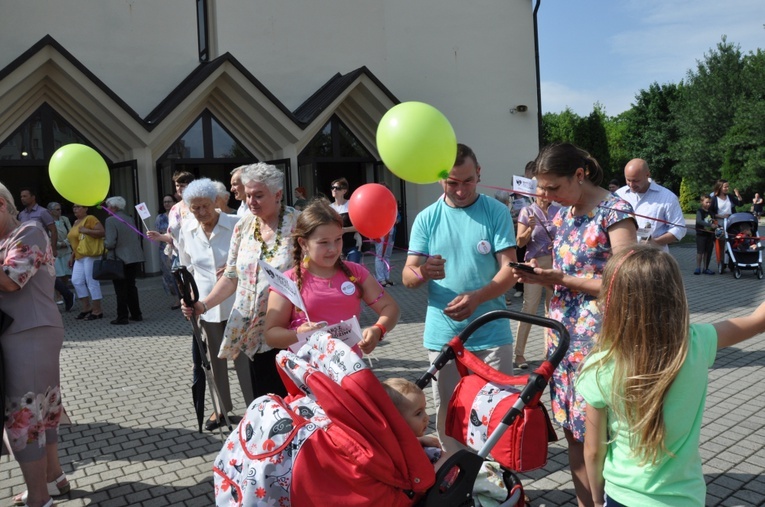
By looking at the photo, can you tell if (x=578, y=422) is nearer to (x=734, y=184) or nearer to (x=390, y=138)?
(x=390, y=138)

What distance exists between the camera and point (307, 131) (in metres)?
17.4

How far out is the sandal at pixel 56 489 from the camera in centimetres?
422

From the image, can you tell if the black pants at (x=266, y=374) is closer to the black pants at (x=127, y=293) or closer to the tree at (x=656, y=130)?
the black pants at (x=127, y=293)

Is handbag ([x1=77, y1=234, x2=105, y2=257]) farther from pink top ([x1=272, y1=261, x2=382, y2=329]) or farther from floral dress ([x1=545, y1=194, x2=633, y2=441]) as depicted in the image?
floral dress ([x1=545, y1=194, x2=633, y2=441])

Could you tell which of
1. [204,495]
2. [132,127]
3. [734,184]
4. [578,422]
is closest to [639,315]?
[578,422]

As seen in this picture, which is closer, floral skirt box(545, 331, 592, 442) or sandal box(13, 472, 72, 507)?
floral skirt box(545, 331, 592, 442)

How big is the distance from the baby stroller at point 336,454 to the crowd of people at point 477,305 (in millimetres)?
585

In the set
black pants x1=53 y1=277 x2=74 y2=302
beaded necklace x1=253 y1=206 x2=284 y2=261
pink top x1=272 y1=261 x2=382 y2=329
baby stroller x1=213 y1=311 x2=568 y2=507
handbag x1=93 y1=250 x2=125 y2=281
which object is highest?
beaded necklace x1=253 y1=206 x2=284 y2=261

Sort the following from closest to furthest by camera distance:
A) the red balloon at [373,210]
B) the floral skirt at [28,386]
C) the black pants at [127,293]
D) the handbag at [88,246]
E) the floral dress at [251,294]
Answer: the floral skirt at [28,386] < the red balloon at [373,210] < the floral dress at [251,294] < the black pants at [127,293] < the handbag at [88,246]

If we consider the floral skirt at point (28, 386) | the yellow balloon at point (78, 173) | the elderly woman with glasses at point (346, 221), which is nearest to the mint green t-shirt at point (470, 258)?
the floral skirt at point (28, 386)

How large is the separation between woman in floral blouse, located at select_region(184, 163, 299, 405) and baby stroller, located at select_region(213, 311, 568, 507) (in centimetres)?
166

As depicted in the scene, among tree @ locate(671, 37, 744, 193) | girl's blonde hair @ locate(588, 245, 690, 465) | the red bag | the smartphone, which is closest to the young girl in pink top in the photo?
the red bag

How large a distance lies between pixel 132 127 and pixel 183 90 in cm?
156

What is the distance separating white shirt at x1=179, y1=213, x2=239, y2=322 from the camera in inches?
211
